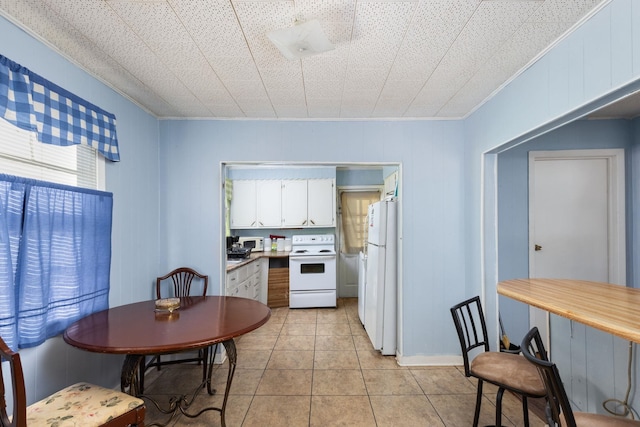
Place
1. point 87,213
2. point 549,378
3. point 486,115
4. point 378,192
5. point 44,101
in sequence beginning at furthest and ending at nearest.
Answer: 1. point 378,192
2. point 486,115
3. point 87,213
4. point 44,101
5. point 549,378

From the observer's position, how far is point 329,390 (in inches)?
92.4

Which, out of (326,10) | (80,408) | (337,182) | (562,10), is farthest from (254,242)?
(562,10)

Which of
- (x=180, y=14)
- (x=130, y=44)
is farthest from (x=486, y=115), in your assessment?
(x=130, y=44)

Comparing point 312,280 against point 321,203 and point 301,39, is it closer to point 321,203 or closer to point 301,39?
point 321,203

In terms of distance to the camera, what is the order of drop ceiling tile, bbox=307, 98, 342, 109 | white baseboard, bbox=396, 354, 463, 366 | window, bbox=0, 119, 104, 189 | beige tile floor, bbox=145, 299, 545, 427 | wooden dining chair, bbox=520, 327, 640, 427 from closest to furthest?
→ wooden dining chair, bbox=520, 327, 640, 427 < window, bbox=0, 119, 104, 189 < beige tile floor, bbox=145, 299, 545, 427 < drop ceiling tile, bbox=307, 98, 342, 109 < white baseboard, bbox=396, 354, 463, 366

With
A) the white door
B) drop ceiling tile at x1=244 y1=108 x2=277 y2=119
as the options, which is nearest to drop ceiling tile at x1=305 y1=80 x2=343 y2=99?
drop ceiling tile at x1=244 y1=108 x2=277 y2=119

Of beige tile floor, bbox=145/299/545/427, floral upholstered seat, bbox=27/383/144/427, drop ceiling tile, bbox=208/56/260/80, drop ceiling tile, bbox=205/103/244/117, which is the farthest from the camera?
drop ceiling tile, bbox=205/103/244/117

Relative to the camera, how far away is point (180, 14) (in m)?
1.47

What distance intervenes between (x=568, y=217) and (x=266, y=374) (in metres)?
3.28

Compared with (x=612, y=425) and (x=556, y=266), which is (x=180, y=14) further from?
(x=556, y=266)

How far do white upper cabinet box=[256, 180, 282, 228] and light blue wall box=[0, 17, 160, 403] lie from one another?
2.23m

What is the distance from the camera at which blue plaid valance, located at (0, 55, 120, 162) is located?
1435mm

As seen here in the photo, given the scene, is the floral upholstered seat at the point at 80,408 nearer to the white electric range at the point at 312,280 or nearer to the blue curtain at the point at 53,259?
the blue curtain at the point at 53,259

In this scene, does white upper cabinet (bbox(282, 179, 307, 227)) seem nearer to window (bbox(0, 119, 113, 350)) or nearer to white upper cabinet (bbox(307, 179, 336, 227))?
white upper cabinet (bbox(307, 179, 336, 227))
